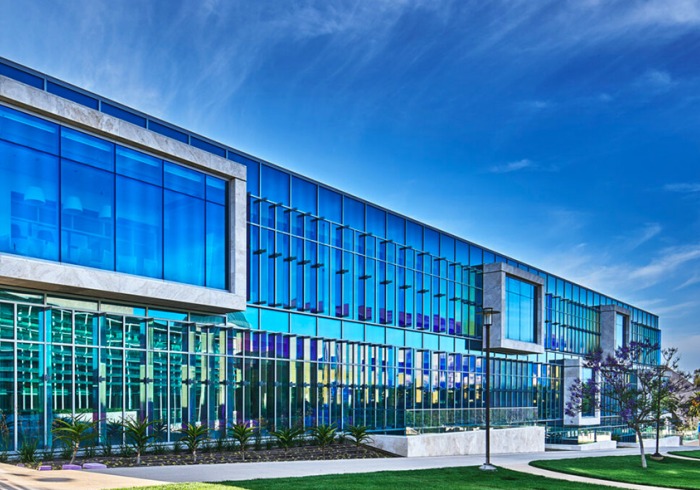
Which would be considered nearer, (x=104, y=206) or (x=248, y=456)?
(x=104, y=206)

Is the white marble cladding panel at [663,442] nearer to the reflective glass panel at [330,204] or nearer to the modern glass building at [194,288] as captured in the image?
the modern glass building at [194,288]

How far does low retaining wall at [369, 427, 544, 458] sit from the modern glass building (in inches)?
39.7

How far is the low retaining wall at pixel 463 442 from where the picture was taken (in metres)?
33.2

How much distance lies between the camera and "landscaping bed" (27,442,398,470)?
76.3ft

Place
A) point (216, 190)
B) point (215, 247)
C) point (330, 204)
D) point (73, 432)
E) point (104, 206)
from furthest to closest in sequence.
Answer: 1. point (330, 204)
2. point (216, 190)
3. point (215, 247)
4. point (104, 206)
5. point (73, 432)

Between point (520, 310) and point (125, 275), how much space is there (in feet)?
119

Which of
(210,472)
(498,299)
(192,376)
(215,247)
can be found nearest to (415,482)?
(210,472)

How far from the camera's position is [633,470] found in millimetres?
31781

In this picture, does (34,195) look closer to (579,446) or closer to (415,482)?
(415,482)

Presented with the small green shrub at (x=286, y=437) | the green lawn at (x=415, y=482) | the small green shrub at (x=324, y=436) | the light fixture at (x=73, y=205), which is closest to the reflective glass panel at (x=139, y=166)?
the light fixture at (x=73, y=205)

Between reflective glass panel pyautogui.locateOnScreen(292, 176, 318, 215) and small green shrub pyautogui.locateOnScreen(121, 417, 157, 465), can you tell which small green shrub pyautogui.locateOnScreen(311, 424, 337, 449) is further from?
reflective glass panel pyautogui.locateOnScreen(292, 176, 318, 215)

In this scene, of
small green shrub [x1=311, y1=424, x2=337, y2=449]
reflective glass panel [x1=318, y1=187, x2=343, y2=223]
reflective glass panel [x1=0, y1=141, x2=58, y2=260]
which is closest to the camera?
reflective glass panel [x1=0, y1=141, x2=58, y2=260]

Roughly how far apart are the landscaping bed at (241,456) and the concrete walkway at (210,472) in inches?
51.1

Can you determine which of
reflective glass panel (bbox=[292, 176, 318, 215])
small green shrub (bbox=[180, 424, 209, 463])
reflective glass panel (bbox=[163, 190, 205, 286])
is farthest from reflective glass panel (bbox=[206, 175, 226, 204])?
small green shrub (bbox=[180, 424, 209, 463])
